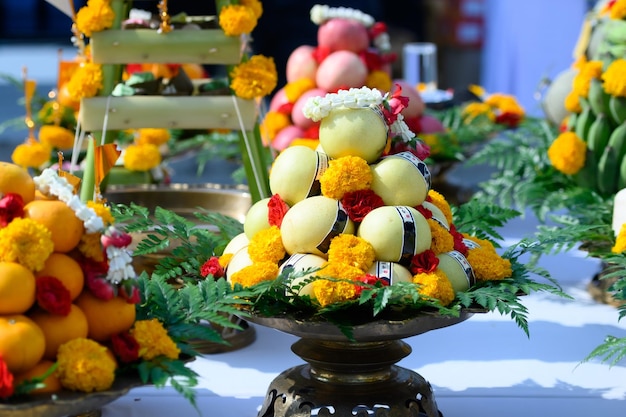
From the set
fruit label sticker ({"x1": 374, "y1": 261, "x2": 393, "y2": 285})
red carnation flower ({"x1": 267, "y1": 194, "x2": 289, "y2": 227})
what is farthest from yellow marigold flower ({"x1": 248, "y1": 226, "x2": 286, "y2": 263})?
fruit label sticker ({"x1": 374, "y1": 261, "x2": 393, "y2": 285})

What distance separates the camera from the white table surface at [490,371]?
4.42ft

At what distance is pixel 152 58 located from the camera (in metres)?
1.73

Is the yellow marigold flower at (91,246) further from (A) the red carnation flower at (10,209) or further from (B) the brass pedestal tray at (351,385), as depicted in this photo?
(B) the brass pedestal tray at (351,385)

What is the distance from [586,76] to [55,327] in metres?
1.41

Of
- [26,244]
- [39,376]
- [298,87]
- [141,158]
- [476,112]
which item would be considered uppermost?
[26,244]

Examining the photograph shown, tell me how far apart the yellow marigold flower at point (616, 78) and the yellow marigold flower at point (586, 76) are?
47 mm

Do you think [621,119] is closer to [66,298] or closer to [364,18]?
[364,18]

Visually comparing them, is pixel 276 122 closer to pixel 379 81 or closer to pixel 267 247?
pixel 379 81

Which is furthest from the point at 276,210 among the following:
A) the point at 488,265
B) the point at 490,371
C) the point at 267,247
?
the point at 490,371

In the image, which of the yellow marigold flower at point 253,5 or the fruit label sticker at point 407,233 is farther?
the yellow marigold flower at point 253,5

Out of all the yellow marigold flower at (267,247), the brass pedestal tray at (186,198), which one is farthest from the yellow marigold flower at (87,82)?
the yellow marigold flower at (267,247)

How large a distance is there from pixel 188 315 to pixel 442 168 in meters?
1.54

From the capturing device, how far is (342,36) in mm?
2330

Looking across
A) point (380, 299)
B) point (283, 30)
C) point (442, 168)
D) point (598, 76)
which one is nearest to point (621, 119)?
point (598, 76)
